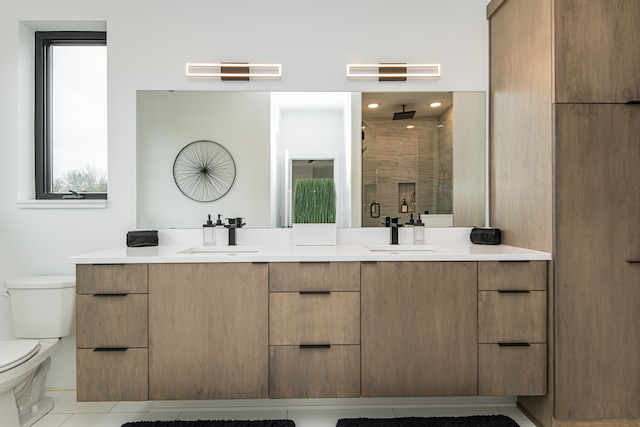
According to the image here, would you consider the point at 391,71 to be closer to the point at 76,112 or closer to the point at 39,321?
the point at 76,112

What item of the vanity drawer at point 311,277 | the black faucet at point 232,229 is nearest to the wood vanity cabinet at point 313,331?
the vanity drawer at point 311,277

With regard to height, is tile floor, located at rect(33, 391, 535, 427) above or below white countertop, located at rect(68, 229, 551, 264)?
below

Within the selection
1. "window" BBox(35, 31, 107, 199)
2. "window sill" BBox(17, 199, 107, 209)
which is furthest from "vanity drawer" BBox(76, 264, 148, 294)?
"window" BBox(35, 31, 107, 199)

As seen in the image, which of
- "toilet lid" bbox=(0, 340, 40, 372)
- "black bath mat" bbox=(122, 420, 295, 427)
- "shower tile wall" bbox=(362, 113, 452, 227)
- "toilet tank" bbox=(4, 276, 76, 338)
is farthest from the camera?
"shower tile wall" bbox=(362, 113, 452, 227)

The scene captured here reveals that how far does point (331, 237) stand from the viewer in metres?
2.23

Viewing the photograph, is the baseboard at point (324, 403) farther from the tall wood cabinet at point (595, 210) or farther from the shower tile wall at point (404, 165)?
the shower tile wall at point (404, 165)

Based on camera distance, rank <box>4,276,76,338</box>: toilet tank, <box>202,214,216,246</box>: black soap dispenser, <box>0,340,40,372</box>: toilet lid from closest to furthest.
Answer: <box>0,340,40,372</box>: toilet lid → <box>4,276,76,338</box>: toilet tank → <box>202,214,216,246</box>: black soap dispenser

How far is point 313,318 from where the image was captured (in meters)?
1.78

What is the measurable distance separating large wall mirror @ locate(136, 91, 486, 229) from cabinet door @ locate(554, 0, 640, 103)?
0.66 m

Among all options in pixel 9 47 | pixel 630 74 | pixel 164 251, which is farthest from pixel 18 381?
pixel 630 74

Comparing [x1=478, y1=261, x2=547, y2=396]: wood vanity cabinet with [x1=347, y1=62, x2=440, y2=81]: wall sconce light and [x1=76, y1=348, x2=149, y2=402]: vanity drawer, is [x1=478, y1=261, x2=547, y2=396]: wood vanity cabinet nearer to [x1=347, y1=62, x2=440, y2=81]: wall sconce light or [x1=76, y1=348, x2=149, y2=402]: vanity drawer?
[x1=347, y1=62, x2=440, y2=81]: wall sconce light

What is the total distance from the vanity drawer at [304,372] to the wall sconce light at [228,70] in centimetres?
159

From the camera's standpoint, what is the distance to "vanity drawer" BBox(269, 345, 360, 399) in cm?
178

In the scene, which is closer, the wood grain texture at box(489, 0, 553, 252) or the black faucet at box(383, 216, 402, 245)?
the wood grain texture at box(489, 0, 553, 252)
